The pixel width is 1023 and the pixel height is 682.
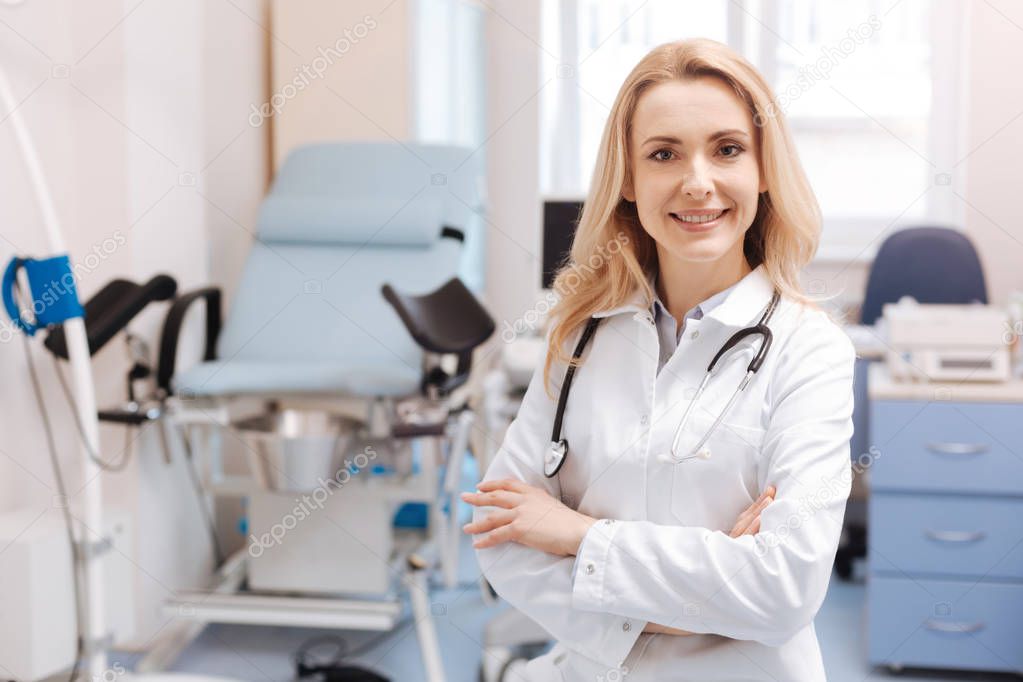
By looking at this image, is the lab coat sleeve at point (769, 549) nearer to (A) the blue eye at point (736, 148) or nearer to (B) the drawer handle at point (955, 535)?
(A) the blue eye at point (736, 148)

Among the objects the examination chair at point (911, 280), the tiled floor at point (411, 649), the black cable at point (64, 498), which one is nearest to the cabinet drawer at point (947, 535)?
the tiled floor at point (411, 649)

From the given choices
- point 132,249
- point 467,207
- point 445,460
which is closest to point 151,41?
point 132,249

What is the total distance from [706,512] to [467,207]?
5.74ft

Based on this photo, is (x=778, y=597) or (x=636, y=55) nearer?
(x=778, y=597)

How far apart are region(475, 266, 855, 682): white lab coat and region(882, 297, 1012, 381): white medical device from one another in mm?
1486

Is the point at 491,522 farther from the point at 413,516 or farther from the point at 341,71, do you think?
the point at 341,71

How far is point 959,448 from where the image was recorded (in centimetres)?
237

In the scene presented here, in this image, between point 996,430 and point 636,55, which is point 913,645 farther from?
point 636,55

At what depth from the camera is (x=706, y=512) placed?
43.0 inches

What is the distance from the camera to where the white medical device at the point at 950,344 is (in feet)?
7.91

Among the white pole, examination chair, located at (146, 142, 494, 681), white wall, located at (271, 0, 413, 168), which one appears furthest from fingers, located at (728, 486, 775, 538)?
white wall, located at (271, 0, 413, 168)

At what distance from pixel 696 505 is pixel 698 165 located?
15.2 inches

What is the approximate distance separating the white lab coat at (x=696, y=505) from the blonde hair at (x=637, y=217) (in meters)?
0.04

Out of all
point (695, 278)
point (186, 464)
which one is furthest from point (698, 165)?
point (186, 464)
